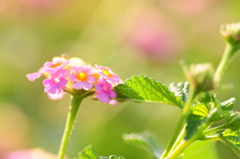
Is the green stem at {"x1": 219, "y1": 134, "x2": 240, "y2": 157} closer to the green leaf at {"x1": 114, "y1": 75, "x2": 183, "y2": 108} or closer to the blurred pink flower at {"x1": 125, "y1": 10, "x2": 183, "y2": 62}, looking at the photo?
the green leaf at {"x1": 114, "y1": 75, "x2": 183, "y2": 108}

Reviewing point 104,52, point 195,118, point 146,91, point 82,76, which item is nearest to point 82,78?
point 82,76

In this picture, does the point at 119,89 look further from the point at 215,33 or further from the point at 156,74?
the point at 215,33

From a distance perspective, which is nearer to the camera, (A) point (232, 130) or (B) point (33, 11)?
(A) point (232, 130)

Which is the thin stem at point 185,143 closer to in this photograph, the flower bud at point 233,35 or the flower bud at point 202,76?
the flower bud at point 202,76

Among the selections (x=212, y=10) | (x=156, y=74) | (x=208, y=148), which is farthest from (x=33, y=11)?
(x=208, y=148)

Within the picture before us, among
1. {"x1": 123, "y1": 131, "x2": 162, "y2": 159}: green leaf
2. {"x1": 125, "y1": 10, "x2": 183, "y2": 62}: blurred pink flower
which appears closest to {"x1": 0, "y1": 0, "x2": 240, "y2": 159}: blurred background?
{"x1": 125, "y1": 10, "x2": 183, "y2": 62}: blurred pink flower

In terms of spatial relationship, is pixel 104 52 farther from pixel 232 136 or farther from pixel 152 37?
pixel 232 136

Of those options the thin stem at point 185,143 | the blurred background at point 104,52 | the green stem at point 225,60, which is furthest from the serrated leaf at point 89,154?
the blurred background at point 104,52
